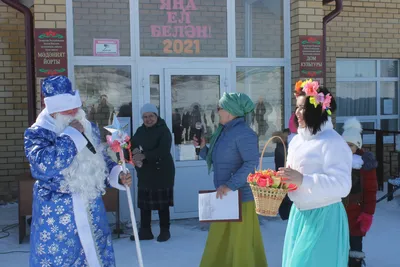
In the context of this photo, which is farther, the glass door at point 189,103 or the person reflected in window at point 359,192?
the glass door at point 189,103

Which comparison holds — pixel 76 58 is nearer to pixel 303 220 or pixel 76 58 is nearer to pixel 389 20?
pixel 303 220

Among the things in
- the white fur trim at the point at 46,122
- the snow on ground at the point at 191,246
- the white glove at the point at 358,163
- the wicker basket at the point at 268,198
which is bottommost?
the snow on ground at the point at 191,246

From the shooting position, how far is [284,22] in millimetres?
6707

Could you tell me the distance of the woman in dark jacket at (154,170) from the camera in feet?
17.5

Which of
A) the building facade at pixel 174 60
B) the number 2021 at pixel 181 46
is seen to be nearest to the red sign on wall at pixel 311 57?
the building facade at pixel 174 60

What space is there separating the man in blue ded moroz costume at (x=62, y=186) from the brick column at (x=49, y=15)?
2.87 metres

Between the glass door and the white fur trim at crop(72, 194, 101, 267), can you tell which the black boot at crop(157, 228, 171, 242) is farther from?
the white fur trim at crop(72, 194, 101, 267)

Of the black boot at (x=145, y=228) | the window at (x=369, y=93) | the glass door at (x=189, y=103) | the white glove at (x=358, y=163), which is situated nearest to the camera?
A: the white glove at (x=358, y=163)

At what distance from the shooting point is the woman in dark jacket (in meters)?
5.34

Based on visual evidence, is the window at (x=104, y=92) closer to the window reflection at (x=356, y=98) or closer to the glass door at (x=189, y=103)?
the glass door at (x=189, y=103)

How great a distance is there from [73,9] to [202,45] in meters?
1.76

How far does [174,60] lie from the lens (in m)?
6.31

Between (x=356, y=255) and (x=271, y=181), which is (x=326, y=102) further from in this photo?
(x=356, y=255)

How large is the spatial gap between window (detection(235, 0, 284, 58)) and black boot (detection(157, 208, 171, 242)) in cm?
253
